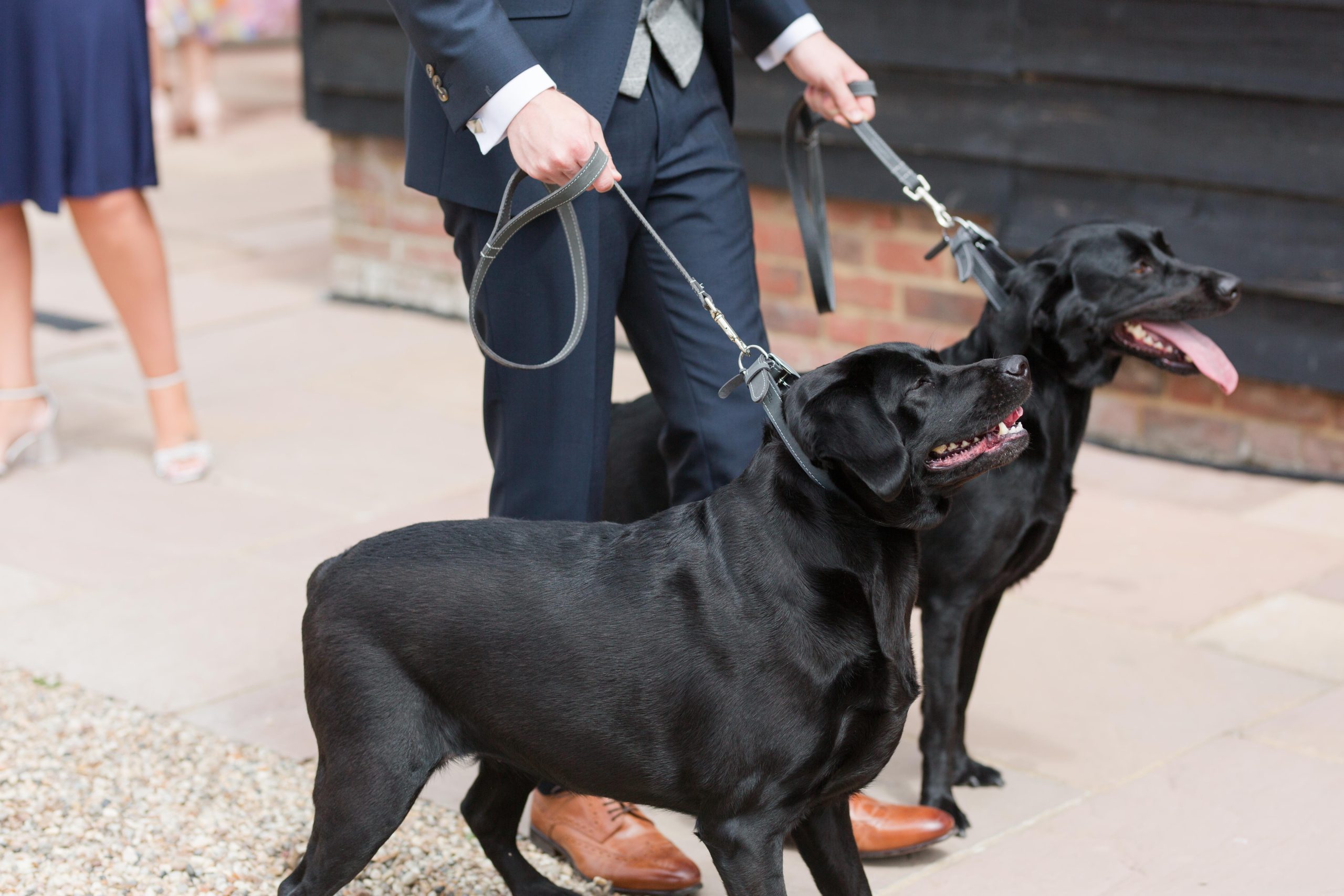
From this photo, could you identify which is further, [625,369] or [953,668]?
[625,369]

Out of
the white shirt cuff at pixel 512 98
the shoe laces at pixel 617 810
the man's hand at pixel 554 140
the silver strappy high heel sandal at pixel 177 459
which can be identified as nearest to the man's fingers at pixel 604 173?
the man's hand at pixel 554 140

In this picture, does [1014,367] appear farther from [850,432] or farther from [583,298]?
[583,298]

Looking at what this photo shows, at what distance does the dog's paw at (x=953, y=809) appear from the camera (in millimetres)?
3068

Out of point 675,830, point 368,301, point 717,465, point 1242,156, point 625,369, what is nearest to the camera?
point 717,465

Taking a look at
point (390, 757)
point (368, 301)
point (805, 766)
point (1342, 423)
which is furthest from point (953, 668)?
point (368, 301)

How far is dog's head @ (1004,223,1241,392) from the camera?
9.91 ft

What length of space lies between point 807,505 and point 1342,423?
11.0 feet

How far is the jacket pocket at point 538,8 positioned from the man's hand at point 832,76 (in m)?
0.67

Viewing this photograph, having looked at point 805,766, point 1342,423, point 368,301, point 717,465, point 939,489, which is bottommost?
point 368,301

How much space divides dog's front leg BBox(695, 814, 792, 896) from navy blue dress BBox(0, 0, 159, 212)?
11.1 ft

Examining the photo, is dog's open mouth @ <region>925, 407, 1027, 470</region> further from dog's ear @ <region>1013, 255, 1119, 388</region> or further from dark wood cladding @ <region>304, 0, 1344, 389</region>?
dark wood cladding @ <region>304, 0, 1344, 389</region>

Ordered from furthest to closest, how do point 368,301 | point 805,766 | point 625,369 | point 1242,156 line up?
point 368,301, point 625,369, point 1242,156, point 805,766

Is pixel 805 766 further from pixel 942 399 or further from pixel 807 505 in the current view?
pixel 942 399

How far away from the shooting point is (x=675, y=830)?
3127 mm
